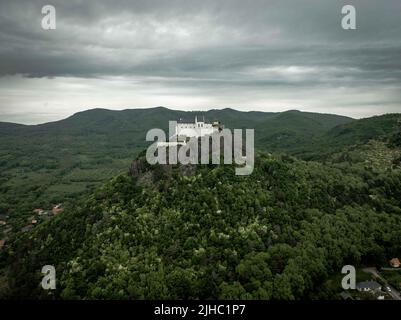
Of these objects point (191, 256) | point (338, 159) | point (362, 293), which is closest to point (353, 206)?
point (362, 293)

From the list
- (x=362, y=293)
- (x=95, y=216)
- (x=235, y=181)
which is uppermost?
(x=235, y=181)

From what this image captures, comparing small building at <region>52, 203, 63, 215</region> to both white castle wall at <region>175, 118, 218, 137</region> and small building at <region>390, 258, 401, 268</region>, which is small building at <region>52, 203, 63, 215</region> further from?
small building at <region>390, 258, 401, 268</region>

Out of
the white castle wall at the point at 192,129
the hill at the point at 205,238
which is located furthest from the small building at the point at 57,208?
the white castle wall at the point at 192,129

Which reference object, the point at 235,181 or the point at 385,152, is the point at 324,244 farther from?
the point at 385,152

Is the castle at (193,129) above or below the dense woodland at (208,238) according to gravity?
above

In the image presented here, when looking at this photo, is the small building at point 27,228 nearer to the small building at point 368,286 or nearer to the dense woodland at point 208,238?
the dense woodland at point 208,238

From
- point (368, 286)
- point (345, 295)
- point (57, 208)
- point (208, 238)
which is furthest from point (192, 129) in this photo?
point (57, 208)
